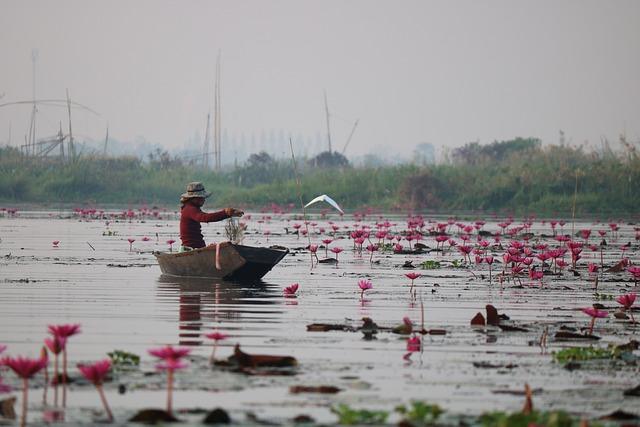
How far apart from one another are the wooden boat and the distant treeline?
1181 inches

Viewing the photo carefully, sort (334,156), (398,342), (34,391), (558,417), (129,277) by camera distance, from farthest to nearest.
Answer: (334,156)
(129,277)
(398,342)
(34,391)
(558,417)

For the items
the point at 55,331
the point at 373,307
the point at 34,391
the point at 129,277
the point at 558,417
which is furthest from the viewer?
the point at 129,277

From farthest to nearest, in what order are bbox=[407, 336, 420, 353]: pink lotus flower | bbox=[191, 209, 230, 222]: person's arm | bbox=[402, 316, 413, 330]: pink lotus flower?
bbox=[191, 209, 230, 222]: person's arm → bbox=[402, 316, 413, 330]: pink lotus flower → bbox=[407, 336, 420, 353]: pink lotus flower

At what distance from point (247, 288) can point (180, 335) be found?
18.4 feet

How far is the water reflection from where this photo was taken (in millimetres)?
11932

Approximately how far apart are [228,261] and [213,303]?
2.77 meters

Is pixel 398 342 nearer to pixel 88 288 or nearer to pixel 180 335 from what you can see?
pixel 180 335

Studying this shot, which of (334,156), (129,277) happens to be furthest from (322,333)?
(334,156)

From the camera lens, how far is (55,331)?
24.3 ft

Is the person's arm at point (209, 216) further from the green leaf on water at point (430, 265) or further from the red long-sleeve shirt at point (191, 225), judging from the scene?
the green leaf on water at point (430, 265)

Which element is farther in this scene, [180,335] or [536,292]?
[536,292]

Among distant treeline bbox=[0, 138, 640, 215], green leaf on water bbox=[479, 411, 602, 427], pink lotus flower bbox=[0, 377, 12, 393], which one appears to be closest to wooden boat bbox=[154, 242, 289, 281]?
pink lotus flower bbox=[0, 377, 12, 393]

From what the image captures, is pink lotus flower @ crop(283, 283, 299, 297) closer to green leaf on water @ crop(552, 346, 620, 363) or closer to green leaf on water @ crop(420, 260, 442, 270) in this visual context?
green leaf on water @ crop(552, 346, 620, 363)

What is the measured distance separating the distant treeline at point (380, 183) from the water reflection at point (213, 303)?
100 feet
